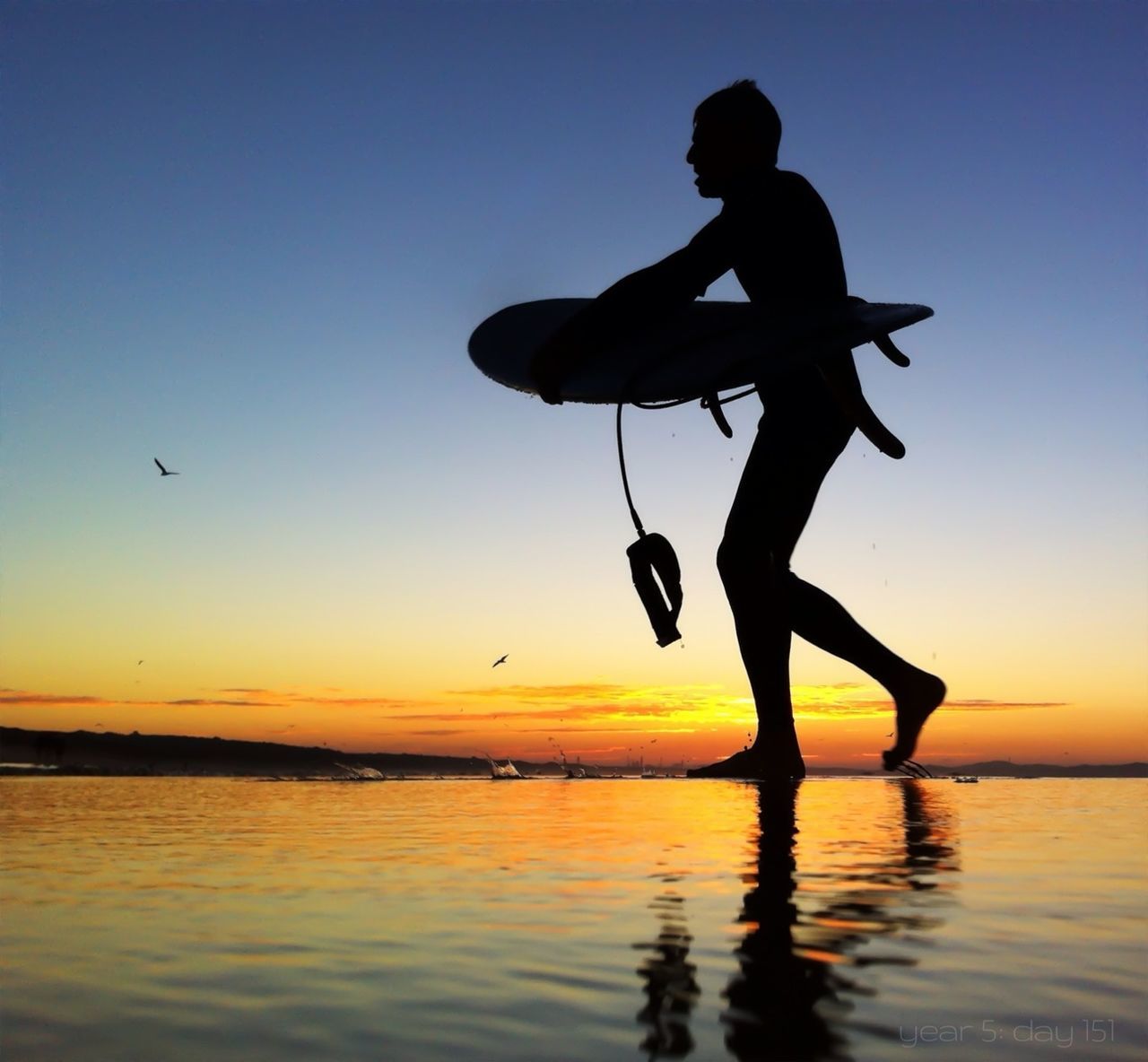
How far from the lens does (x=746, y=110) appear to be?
4578 millimetres

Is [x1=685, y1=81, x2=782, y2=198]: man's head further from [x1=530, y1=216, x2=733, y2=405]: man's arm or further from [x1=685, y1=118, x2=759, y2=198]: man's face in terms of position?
[x1=530, y1=216, x2=733, y2=405]: man's arm

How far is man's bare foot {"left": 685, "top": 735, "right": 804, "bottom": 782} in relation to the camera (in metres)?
4.82

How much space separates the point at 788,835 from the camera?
2865 mm

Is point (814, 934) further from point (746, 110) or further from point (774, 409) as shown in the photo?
point (746, 110)

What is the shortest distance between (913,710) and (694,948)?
3513mm

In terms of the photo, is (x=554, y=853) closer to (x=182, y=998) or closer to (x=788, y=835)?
(x=788, y=835)

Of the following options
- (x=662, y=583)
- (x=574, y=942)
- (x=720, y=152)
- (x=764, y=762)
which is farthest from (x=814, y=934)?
(x=720, y=152)

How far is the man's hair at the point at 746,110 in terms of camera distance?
180 inches

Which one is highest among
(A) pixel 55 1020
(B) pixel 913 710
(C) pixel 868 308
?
(C) pixel 868 308

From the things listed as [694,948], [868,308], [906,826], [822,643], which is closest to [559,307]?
[868,308]

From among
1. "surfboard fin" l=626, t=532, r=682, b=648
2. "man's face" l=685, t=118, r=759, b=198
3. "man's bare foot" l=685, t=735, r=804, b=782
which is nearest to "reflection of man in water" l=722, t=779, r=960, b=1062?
"surfboard fin" l=626, t=532, r=682, b=648

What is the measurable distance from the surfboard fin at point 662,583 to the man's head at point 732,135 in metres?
1.64

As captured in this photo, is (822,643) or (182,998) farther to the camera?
(822,643)

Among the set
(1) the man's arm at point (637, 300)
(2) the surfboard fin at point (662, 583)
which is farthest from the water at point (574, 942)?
(1) the man's arm at point (637, 300)
